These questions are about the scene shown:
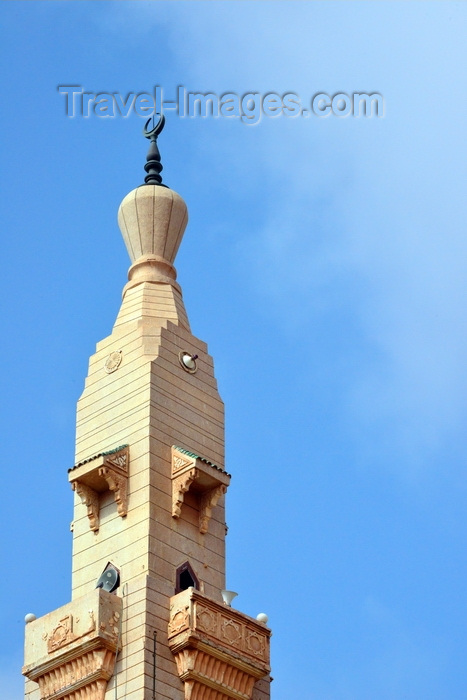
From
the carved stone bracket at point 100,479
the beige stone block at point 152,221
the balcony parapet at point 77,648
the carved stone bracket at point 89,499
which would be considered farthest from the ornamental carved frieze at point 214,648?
the beige stone block at point 152,221

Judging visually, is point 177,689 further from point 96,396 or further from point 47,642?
point 96,396

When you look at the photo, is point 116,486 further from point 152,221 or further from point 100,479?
point 152,221

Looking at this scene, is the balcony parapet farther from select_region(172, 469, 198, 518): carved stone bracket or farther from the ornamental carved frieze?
select_region(172, 469, 198, 518): carved stone bracket

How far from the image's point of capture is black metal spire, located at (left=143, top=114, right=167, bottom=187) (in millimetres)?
55406

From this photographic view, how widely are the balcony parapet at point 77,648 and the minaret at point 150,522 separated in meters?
0.04

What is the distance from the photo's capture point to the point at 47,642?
46.0 m

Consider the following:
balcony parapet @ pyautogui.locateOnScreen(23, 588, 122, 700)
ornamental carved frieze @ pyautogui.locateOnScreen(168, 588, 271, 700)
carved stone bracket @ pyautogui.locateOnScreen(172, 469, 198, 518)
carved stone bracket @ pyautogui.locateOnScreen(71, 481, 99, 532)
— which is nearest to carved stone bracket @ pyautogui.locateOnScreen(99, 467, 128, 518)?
carved stone bracket @ pyautogui.locateOnScreen(71, 481, 99, 532)

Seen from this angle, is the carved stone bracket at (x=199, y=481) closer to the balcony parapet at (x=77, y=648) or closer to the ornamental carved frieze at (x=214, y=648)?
the ornamental carved frieze at (x=214, y=648)

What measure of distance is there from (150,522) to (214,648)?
3674 mm

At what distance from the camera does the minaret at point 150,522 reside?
4512cm

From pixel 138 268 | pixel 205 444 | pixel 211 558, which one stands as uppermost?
pixel 138 268

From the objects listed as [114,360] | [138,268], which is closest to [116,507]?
[114,360]

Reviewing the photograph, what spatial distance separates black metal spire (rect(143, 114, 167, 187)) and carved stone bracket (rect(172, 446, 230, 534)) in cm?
1015

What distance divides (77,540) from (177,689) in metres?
5.71
